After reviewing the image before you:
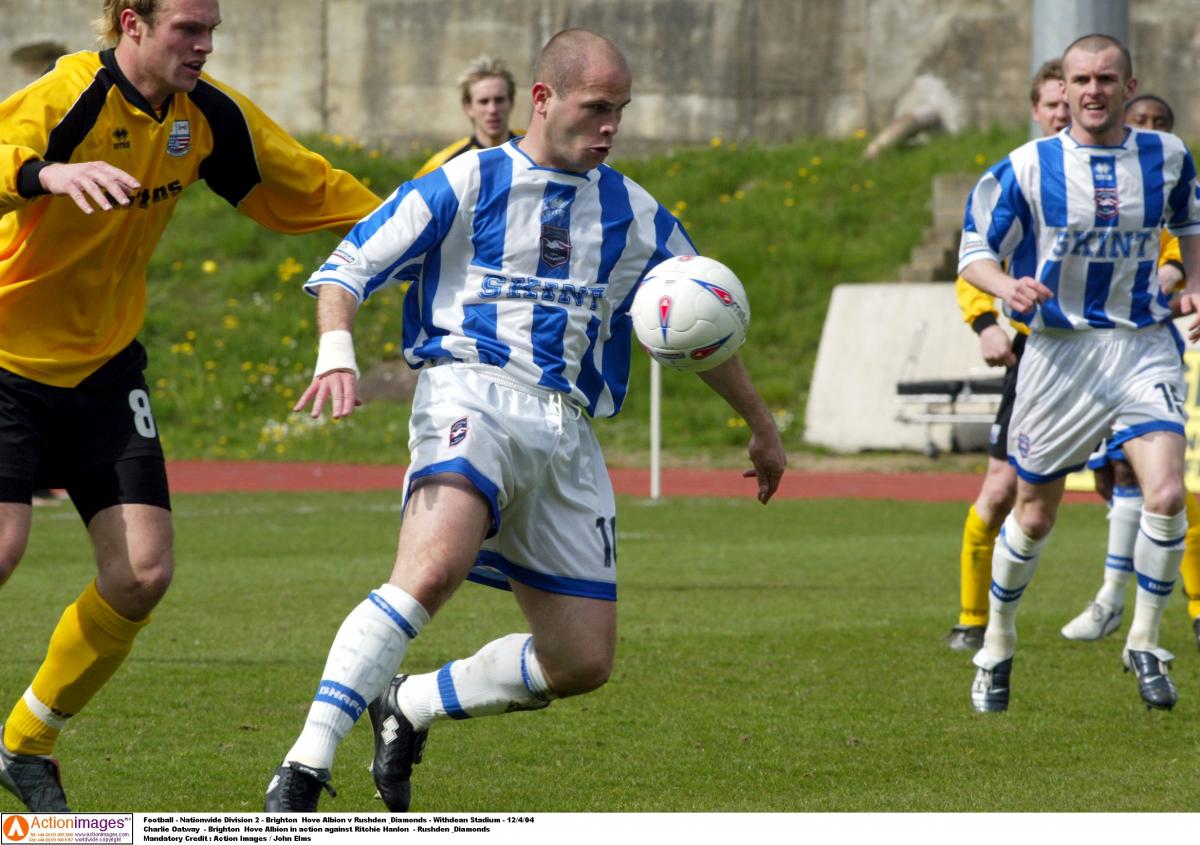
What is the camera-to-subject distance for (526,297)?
4.84 meters

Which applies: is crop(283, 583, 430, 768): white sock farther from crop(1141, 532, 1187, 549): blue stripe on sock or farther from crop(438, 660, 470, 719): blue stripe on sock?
crop(1141, 532, 1187, 549): blue stripe on sock

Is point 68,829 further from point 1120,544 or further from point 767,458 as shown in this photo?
A: point 1120,544

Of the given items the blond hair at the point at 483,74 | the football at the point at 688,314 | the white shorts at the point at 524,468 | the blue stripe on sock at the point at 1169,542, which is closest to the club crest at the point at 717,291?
the football at the point at 688,314

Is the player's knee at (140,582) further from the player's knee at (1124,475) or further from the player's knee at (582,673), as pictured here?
the player's knee at (1124,475)

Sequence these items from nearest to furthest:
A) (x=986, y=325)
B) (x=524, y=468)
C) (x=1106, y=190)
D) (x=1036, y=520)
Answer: (x=524, y=468), (x=1106, y=190), (x=1036, y=520), (x=986, y=325)

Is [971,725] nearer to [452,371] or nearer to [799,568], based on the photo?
[452,371]

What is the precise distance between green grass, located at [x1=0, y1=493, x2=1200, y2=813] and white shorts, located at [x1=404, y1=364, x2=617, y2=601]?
2.15 feet

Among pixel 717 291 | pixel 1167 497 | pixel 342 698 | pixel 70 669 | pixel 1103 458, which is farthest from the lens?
pixel 1103 458

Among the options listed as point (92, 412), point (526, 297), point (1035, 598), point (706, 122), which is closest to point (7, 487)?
point (92, 412)

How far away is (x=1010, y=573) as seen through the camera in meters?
6.94

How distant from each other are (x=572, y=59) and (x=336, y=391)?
43.3 inches

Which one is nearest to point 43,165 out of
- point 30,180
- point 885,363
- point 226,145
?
point 30,180

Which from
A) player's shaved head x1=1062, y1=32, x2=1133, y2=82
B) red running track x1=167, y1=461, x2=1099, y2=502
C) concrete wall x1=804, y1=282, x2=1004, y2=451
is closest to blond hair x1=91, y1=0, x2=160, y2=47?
player's shaved head x1=1062, y1=32, x2=1133, y2=82

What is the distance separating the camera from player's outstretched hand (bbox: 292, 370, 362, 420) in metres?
4.33
